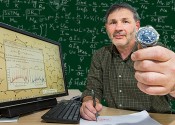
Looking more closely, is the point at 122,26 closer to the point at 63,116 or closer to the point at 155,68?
the point at 63,116

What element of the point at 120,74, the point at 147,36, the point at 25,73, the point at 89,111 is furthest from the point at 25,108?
the point at 120,74

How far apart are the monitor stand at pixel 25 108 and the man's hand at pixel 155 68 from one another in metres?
0.71

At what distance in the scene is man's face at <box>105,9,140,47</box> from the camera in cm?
212

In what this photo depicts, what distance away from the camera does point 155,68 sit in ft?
1.83

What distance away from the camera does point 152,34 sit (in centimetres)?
60

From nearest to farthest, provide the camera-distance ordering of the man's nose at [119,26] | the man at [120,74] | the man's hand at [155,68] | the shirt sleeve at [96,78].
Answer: the man's hand at [155,68] → the man at [120,74] → the shirt sleeve at [96,78] → the man's nose at [119,26]

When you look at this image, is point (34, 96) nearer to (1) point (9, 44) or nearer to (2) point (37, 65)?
(2) point (37, 65)

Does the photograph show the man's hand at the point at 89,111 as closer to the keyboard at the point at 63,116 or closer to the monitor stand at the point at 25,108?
the keyboard at the point at 63,116

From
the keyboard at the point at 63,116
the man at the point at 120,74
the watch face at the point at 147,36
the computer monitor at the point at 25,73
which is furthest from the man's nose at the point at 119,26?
the watch face at the point at 147,36

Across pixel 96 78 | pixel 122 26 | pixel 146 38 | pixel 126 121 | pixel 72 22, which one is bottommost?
pixel 126 121

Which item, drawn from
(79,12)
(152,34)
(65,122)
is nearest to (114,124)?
(65,122)

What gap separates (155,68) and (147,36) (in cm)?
8

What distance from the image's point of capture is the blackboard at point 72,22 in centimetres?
309

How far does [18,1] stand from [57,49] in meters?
1.65
